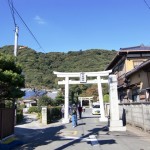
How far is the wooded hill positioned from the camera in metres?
45.9

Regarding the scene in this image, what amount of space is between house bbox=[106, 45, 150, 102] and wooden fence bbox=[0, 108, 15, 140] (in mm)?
10295

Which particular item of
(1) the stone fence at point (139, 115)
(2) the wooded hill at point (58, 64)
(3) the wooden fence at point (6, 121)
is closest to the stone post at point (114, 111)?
(1) the stone fence at point (139, 115)

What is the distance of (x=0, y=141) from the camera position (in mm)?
13016

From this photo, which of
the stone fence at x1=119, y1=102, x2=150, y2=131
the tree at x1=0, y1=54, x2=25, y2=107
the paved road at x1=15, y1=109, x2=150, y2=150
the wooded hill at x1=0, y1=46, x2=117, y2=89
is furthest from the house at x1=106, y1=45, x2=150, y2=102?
the wooded hill at x1=0, y1=46, x2=117, y2=89

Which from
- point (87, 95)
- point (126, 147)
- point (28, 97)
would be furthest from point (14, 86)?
point (87, 95)

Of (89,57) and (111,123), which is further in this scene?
(89,57)

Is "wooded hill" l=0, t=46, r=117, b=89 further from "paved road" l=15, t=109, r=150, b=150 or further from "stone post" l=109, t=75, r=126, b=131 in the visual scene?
"paved road" l=15, t=109, r=150, b=150

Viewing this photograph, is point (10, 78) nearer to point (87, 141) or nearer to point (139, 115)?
point (87, 141)

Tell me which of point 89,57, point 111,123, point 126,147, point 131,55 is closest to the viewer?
point 126,147

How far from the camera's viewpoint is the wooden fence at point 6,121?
13.8 meters

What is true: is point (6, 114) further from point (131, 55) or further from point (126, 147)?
point (131, 55)

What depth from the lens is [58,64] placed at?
180 feet

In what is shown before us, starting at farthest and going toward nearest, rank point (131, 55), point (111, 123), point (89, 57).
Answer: point (89, 57)
point (131, 55)
point (111, 123)

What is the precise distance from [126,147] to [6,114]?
697cm
